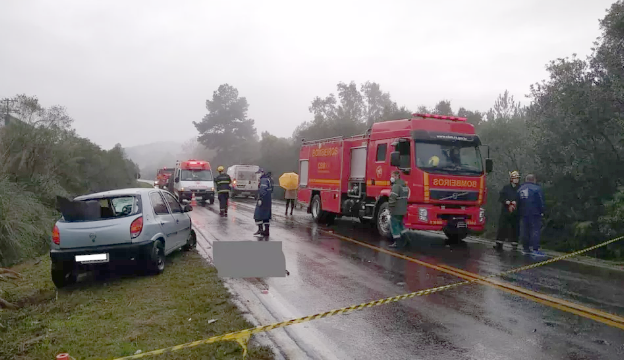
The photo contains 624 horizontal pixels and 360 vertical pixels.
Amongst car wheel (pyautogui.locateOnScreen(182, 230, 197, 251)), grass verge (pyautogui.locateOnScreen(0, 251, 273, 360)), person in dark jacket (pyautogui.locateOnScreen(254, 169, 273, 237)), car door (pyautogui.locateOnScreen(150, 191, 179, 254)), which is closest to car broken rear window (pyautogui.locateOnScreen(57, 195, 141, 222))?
car door (pyautogui.locateOnScreen(150, 191, 179, 254))

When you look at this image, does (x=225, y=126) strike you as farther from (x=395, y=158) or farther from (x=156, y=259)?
(x=156, y=259)

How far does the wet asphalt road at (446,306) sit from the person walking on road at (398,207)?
54cm

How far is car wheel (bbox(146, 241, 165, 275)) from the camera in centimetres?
791

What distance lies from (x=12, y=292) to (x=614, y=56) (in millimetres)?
13339

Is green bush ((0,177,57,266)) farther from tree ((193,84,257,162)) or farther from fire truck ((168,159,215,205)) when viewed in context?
tree ((193,84,257,162))

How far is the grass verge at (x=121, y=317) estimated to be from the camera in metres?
4.91

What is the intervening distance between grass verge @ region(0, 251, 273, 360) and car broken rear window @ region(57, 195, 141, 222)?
1116 millimetres

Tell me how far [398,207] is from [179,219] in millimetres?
4797

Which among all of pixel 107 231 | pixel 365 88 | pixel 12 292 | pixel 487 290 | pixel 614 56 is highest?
pixel 365 88

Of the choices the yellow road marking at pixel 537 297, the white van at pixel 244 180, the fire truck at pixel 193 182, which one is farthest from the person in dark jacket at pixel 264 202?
the white van at pixel 244 180

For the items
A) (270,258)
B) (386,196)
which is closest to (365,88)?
(386,196)

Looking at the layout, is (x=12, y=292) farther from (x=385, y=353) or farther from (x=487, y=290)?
(x=487, y=290)

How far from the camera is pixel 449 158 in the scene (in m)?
11.9

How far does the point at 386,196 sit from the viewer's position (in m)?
12.5
